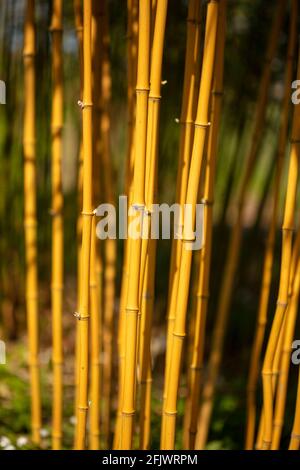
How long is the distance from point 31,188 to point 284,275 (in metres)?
0.58

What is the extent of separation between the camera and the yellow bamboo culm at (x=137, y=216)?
0.76 m

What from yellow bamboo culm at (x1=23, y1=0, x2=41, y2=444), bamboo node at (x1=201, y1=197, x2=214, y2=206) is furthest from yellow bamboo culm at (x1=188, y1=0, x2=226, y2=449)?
yellow bamboo culm at (x1=23, y1=0, x2=41, y2=444)

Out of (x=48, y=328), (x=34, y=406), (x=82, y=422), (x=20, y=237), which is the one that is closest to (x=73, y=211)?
(x=20, y=237)

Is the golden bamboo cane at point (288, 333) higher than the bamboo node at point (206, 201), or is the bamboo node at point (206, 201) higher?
the bamboo node at point (206, 201)

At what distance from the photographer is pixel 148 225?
0.84 m

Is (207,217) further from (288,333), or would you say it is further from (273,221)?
(288,333)

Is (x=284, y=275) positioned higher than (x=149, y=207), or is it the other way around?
(x=149, y=207)

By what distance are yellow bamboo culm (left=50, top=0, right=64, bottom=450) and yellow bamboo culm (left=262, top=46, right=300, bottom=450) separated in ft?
1.52

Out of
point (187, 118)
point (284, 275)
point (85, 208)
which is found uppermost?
point (187, 118)

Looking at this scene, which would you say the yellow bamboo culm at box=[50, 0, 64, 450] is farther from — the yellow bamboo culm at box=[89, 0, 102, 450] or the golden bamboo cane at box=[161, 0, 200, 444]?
the golden bamboo cane at box=[161, 0, 200, 444]

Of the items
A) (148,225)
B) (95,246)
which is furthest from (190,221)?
(95,246)

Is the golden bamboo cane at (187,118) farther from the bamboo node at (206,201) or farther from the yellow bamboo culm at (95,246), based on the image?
the yellow bamboo culm at (95,246)

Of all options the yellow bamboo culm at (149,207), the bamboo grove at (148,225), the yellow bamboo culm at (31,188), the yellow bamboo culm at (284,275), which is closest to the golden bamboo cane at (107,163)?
the bamboo grove at (148,225)
